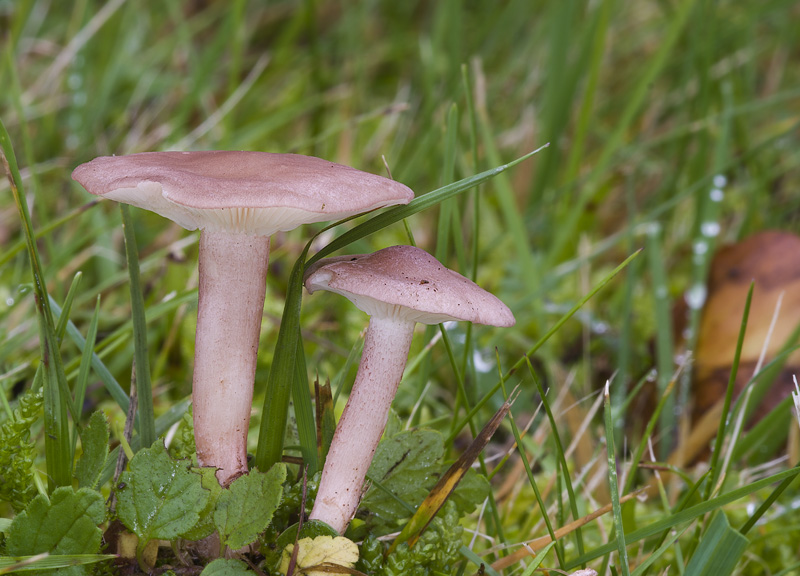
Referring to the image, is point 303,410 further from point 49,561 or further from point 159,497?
point 49,561

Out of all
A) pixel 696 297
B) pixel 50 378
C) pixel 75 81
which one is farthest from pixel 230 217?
pixel 75 81

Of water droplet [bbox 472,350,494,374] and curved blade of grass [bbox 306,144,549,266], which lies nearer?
curved blade of grass [bbox 306,144,549,266]

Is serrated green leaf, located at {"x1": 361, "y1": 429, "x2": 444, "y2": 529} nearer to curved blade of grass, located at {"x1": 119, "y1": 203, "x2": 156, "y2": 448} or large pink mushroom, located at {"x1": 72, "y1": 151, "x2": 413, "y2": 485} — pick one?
large pink mushroom, located at {"x1": 72, "y1": 151, "x2": 413, "y2": 485}

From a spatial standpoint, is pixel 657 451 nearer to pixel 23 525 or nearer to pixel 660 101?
pixel 23 525

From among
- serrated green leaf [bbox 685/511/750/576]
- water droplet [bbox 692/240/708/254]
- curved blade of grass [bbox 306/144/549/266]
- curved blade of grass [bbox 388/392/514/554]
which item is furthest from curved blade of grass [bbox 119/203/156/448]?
water droplet [bbox 692/240/708/254]

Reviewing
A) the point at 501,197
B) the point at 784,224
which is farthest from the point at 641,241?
the point at 501,197

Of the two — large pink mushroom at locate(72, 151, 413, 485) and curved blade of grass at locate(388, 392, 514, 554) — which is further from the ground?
large pink mushroom at locate(72, 151, 413, 485)
